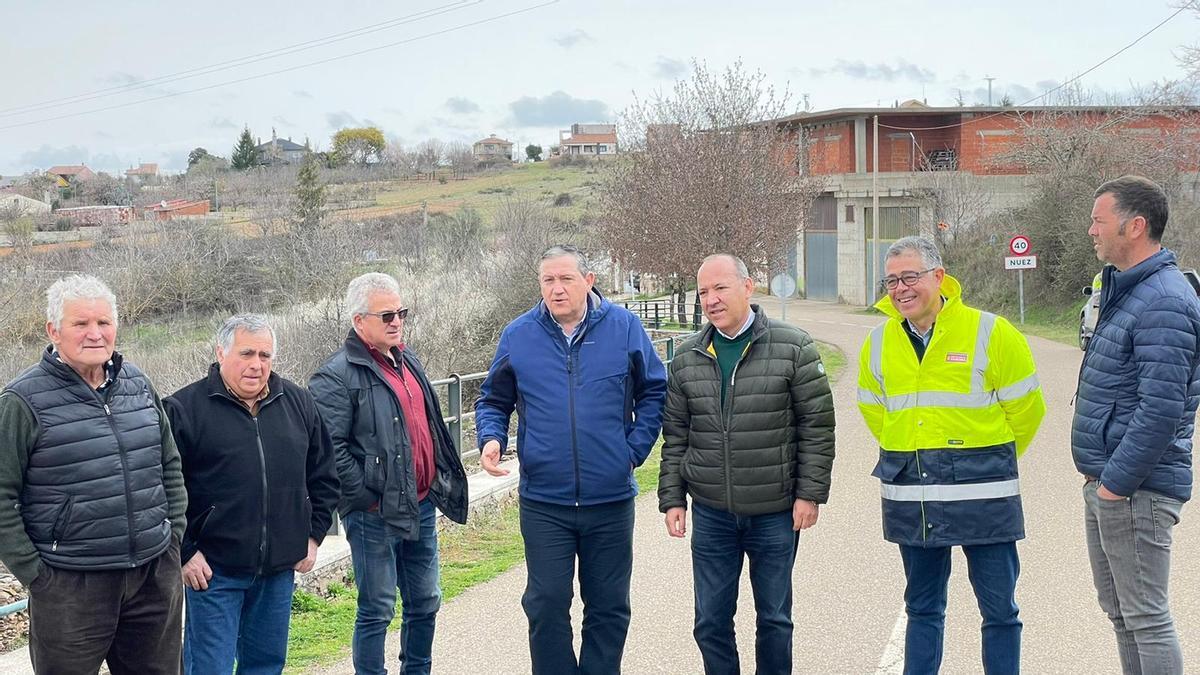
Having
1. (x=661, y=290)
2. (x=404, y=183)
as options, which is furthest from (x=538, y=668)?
(x=404, y=183)

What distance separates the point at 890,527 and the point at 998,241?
129ft

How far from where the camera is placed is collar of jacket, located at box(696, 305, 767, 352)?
507cm

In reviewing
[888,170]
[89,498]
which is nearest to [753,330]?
[89,498]

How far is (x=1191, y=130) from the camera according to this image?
106ft

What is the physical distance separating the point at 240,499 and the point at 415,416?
0.98m

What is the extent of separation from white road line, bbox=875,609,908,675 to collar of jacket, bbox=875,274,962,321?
5.11 ft

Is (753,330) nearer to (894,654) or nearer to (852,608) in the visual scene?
(894,654)

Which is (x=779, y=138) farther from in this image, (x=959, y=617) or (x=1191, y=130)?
(x=959, y=617)

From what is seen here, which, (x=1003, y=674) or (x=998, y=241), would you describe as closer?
(x=1003, y=674)

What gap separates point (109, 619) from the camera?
4.25 meters

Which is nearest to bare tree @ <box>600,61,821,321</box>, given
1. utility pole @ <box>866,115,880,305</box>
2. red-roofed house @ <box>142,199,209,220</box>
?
utility pole @ <box>866,115,880,305</box>

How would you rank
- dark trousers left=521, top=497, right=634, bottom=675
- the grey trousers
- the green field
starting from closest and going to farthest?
1. the grey trousers
2. dark trousers left=521, top=497, right=634, bottom=675
3. the green field

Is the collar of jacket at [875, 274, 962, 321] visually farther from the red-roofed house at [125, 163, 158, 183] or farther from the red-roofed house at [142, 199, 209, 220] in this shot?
the red-roofed house at [125, 163, 158, 183]

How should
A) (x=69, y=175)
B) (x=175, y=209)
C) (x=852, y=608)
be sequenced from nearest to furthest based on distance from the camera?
(x=852, y=608)
(x=175, y=209)
(x=69, y=175)
